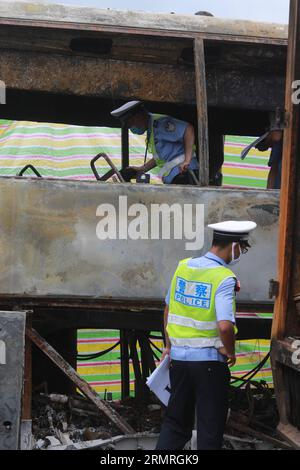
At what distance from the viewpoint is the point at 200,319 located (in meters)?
5.14

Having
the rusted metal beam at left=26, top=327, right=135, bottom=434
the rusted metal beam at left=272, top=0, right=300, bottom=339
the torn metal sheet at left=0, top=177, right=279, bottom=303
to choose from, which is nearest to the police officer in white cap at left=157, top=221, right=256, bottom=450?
the rusted metal beam at left=272, top=0, right=300, bottom=339

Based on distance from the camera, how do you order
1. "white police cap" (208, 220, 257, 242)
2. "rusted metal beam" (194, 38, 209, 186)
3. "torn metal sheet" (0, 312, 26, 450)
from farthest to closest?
"rusted metal beam" (194, 38, 209, 186) → "torn metal sheet" (0, 312, 26, 450) → "white police cap" (208, 220, 257, 242)

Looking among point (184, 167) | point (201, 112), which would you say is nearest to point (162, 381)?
point (184, 167)

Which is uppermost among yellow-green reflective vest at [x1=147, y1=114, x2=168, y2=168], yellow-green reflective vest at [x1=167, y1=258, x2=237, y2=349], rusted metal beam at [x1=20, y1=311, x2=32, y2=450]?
yellow-green reflective vest at [x1=147, y1=114, x2=168, y2=168]

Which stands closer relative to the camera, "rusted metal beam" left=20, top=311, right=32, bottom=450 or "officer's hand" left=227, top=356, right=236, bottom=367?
"officer's hand" left=227, top=356, right=236, bottom=367

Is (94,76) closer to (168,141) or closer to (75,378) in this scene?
(168,141)

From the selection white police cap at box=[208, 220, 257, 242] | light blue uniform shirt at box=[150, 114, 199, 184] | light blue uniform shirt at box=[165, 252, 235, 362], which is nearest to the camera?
light blue uniform shirt at box=[165, 252, 235, 362]

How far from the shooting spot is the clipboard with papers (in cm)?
550

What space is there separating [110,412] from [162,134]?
2.46 meters

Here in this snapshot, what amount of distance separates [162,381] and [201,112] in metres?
2.26

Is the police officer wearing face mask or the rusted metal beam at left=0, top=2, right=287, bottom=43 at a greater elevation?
the rusted metal beam at left=0, top=2, right=287, bottom=43

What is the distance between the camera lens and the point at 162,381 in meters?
5.55

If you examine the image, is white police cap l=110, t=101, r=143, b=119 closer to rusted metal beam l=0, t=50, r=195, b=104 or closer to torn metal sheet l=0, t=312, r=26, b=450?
rusted metal beam l=0, t=50, r=195, b=104

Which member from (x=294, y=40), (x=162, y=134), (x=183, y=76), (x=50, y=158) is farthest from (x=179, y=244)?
(x=50, y=158)
